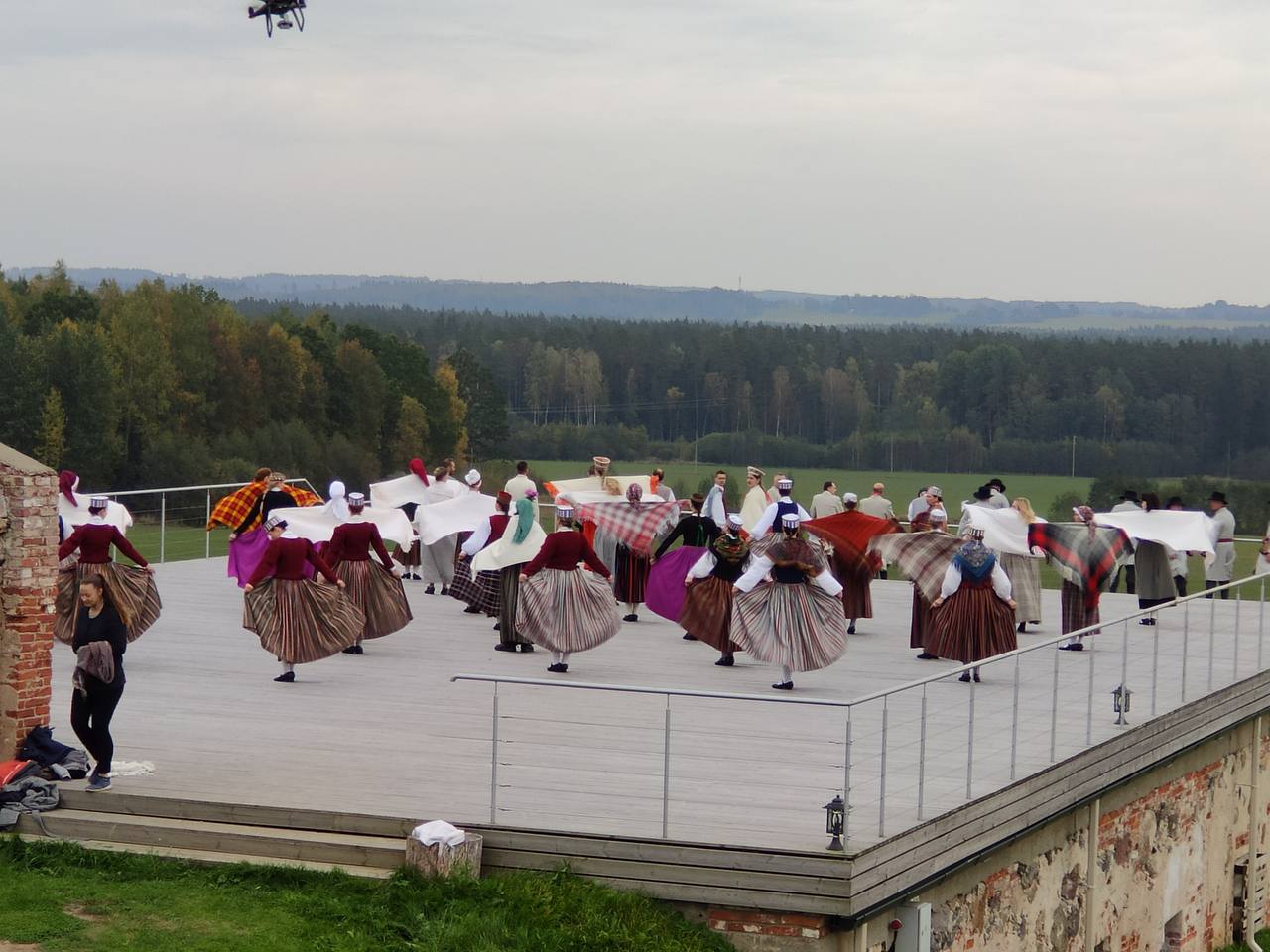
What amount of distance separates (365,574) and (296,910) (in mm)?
8760

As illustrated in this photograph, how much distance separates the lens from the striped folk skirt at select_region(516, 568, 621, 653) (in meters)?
18.5

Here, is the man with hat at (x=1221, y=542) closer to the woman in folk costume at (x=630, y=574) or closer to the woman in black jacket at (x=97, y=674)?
the woman in folk costume at (x=630, y=574)

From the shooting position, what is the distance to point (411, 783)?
13.6 meters

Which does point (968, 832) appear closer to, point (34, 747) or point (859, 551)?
point (34, 747)

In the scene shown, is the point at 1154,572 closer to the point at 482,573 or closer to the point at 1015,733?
the point at 482,573

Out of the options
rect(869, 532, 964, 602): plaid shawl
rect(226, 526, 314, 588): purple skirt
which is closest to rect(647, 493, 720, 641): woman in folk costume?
rect(869, 532, 964, 602): plaid shawl

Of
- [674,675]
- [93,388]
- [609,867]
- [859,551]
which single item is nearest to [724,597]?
[674,675]

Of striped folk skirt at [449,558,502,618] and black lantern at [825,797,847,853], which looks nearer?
black lantern at [825,797,847,853]

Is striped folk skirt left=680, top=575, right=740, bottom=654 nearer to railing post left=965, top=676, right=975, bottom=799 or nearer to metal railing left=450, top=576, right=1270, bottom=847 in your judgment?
metal railing left=450, top=576, right=1270, bottom=847

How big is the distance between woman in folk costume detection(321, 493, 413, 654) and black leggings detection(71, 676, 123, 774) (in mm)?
6520

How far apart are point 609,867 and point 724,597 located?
7691mm

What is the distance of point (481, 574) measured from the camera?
2316cm

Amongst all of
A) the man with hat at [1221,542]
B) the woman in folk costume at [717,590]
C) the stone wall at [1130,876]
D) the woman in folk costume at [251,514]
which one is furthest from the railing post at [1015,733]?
the woman in folk costume at [251,514]

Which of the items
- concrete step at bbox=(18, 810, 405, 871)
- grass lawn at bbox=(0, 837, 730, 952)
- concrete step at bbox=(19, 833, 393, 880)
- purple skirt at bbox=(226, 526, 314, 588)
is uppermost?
purple skirt at bbox=(226, 526, 314, 588)
